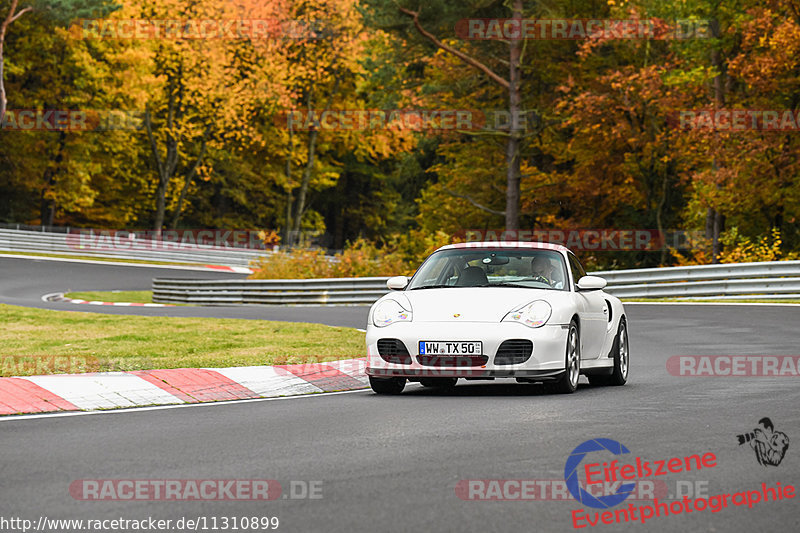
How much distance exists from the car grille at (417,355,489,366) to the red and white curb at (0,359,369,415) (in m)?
1.70

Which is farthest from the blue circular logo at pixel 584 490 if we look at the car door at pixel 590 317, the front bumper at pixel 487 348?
the car door at pixel 590 317

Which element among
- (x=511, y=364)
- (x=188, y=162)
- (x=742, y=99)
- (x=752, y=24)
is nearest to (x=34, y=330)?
(x=511, y=364)

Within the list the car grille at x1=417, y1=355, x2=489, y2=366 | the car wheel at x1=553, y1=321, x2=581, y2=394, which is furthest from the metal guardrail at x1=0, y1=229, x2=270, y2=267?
the car grille at x1=417, y1=355, x2=489, y2=366

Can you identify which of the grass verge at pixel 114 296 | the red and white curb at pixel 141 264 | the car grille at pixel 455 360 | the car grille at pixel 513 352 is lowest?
the grass verge at pixel 114 296

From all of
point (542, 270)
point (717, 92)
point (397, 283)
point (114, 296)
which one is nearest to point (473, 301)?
point (397, 283)

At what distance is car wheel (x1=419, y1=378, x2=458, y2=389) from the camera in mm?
12188

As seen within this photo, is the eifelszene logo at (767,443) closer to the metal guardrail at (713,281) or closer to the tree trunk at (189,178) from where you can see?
the metal guardrail at (713,281)

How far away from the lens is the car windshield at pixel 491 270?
12.0 m

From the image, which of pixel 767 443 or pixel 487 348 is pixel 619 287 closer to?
pixel 487 348

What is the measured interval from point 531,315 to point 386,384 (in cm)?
158

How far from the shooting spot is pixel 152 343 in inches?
646

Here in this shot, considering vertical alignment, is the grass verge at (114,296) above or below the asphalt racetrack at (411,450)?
below

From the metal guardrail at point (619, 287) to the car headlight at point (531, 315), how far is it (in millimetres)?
16203

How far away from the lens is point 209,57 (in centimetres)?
6191
